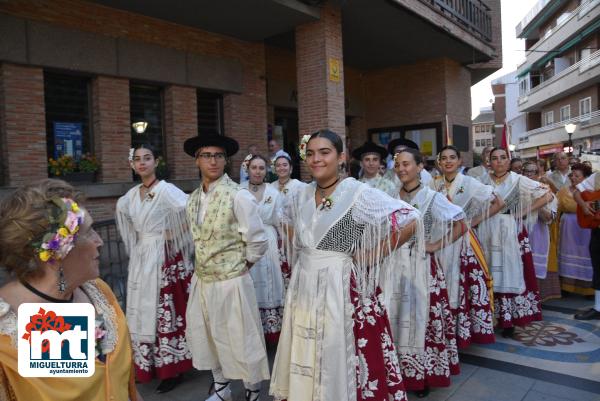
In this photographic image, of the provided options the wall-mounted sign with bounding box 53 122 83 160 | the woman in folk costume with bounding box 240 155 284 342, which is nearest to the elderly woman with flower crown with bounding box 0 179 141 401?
the woman in folk costume with bounding box 240 155 284 342

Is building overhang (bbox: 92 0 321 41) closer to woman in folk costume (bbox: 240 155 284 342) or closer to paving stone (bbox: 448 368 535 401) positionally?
woman in folk costume (bbox: 240 155 284 342)

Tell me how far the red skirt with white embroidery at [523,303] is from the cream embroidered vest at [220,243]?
309 cm

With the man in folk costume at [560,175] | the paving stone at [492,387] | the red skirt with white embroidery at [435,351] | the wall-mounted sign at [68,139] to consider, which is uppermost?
the wall-mounted sign at [68,139]

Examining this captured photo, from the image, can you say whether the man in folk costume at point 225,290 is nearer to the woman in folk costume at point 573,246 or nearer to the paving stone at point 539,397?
the paving stone at point 539,397

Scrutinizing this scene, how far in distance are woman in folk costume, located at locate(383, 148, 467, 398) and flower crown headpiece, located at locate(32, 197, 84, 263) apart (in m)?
2.42

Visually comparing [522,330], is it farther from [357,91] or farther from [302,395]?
[357,91]

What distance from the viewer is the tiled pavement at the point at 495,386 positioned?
356 centimetres

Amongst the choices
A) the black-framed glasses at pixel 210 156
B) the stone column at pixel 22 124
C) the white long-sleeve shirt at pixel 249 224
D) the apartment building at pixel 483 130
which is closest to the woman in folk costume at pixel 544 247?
the white long-sleeve shirt at pixel 249 224

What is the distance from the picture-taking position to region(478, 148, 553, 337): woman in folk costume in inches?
191

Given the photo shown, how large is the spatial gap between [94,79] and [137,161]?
4.99 m

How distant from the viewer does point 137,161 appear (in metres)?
4.09

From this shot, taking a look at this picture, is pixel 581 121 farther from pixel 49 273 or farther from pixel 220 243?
pixel 49 273

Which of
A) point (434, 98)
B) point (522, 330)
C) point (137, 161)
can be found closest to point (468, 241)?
point (522, 330)

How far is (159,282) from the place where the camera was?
3.93 m
